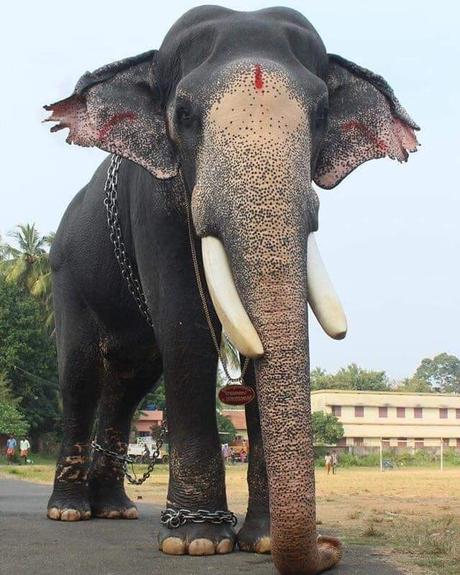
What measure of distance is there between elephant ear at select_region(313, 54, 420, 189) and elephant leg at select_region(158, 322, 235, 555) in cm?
126

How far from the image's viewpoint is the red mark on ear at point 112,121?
481 centimetres

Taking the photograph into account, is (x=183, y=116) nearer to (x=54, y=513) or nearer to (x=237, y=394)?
(x=237, y=394)

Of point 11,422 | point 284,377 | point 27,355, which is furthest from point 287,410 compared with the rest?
point 27,355

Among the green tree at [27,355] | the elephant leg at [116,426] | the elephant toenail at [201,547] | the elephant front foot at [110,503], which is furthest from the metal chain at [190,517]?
the green tree at [27,355]

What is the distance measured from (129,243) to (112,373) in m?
1.33

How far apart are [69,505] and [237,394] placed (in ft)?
7.39

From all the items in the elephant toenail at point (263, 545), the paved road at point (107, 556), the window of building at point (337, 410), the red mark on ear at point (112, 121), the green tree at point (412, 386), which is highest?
the green tree at point (412, 386)

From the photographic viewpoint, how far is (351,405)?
65062mm

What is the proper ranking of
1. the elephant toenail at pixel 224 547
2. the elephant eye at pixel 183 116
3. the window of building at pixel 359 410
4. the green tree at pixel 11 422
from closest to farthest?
the elephant eye at pixel 183 116 → the elephant toenail at pixel 224 547 → the green tree at pixel 11 422 → the window of building at pixel 359 410

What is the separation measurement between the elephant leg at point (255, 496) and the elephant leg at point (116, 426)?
166 cm

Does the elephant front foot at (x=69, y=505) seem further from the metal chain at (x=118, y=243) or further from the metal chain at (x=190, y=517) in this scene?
the metal chain at (x=190, y=517)

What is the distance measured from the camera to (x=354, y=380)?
9125 cm

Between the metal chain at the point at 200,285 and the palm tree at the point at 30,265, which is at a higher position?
the palm tree at the point at 30,265

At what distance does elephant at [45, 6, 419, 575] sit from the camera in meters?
3.48
